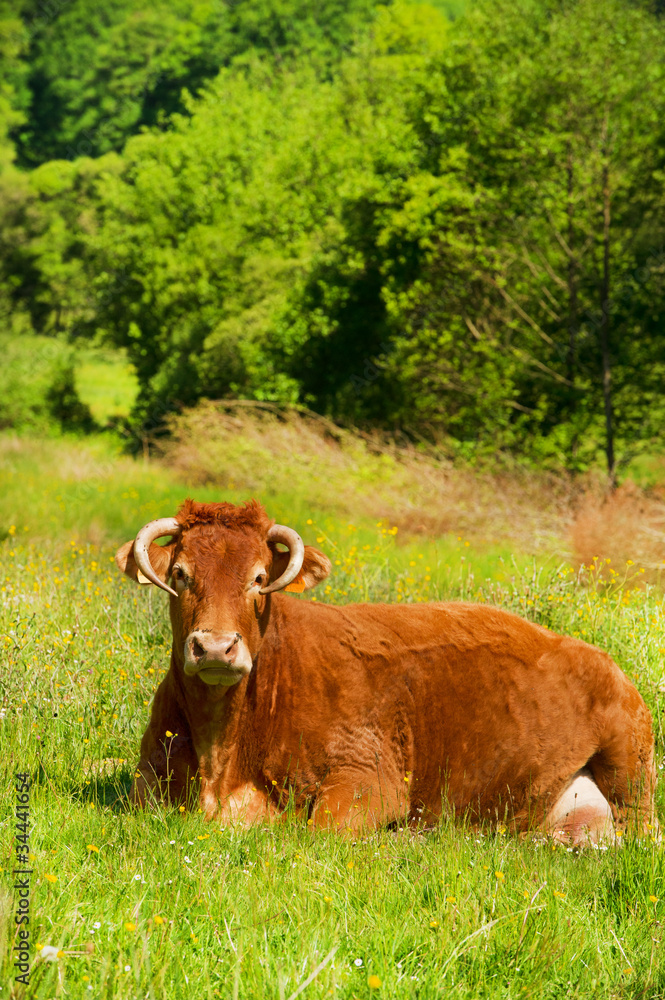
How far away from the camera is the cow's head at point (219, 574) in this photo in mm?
3666

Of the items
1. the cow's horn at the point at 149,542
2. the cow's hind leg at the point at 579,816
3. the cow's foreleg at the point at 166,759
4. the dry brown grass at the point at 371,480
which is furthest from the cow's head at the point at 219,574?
the dry brown grass at the point at 371,480

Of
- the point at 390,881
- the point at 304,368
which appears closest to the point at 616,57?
the point at 304,368

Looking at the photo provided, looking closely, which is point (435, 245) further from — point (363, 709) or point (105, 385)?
point (105, 385)

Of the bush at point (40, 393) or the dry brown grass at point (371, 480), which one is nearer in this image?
the dry brown grass at point (371, 480)

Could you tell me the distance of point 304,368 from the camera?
2406 centimetres

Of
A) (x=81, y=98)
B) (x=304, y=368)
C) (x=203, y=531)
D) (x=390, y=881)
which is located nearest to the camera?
(x=390, y=881)

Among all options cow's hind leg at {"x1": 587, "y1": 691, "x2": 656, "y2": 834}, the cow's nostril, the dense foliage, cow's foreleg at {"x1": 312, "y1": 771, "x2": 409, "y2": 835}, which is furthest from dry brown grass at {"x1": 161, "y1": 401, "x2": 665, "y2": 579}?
the cow's nostril

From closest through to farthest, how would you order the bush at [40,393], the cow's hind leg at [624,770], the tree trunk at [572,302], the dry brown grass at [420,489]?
the cow's hind leg at [624,770], the dry brown grass at [420,489], the tree trunk at [572,302], the bush at [40,393]

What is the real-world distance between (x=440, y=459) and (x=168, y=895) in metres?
16.0

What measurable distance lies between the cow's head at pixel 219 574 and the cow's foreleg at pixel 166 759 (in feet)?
1.00

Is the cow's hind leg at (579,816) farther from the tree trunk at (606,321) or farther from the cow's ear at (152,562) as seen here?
the tree trunk at (606,321)

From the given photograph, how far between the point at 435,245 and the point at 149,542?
52.9ft

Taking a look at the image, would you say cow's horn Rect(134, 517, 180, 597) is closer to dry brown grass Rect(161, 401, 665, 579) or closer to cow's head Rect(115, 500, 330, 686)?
cow's head Rect(115, 500, 330, 686)

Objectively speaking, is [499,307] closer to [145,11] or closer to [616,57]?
[616,57]
